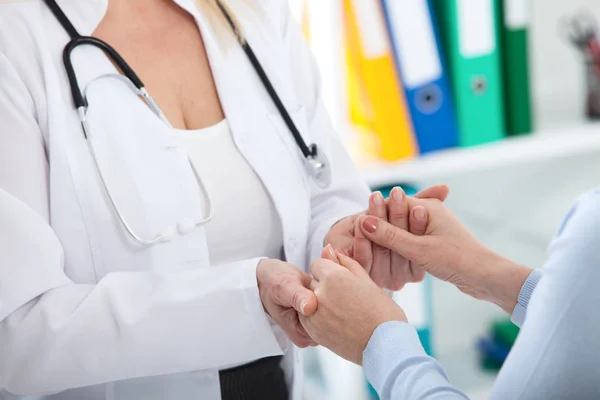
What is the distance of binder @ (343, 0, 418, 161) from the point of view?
158 cm

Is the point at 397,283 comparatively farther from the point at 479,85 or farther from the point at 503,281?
the point at 479,85

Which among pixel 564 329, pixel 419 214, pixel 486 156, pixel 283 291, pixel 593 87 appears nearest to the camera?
pixel 564 329

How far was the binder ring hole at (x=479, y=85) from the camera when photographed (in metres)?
1.65

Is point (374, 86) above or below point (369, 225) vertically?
above

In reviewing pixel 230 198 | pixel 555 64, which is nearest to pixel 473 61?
pixel 555 64

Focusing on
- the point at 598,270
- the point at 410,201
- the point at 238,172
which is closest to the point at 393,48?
the point at 410,201

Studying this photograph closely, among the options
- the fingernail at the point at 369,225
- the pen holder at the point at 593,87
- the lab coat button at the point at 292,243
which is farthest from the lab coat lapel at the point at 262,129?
the pen holder at the point at 593,87

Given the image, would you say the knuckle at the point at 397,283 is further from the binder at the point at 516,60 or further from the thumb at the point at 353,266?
the binder at the point at 516,60

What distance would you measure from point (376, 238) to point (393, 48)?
622 millimetres

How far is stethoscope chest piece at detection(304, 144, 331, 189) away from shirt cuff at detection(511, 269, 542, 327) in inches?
13.0

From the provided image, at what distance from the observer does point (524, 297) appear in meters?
1.02

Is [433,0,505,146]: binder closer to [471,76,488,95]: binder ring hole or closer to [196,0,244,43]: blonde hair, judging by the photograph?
[471,76,488,95]: binder ring hole

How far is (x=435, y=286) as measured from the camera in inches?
86.8

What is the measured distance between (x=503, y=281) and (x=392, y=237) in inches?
6.8
